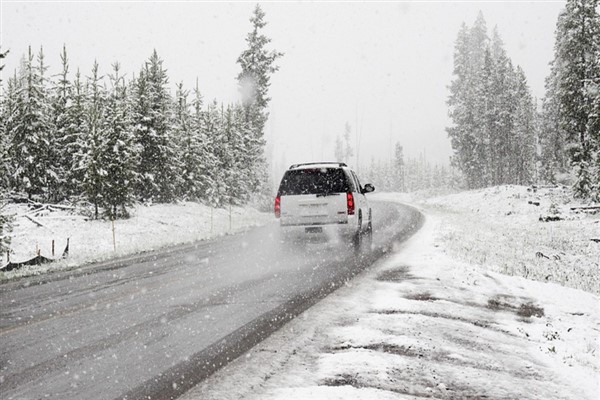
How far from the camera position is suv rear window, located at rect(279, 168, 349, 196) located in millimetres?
11891

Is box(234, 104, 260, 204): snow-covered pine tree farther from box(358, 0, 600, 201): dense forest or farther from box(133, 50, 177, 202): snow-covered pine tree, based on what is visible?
box(358, 0, 600, 201): dense forest

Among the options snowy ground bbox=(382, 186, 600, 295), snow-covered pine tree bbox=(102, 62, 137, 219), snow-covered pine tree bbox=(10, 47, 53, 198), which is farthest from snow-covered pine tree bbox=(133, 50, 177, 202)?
snowy ground bbox=(382, 186, 600, 295)

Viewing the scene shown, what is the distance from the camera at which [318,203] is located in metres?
Answer: 11.7

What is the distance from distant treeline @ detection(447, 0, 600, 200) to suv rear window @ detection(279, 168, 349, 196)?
18.5 metres

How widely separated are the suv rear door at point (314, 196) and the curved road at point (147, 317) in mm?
965

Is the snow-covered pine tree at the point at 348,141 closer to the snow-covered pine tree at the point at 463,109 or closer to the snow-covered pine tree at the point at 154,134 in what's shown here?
the snow-covered pine tree at the point at 463,109

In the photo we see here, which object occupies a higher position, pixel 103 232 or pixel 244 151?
pixel 244 151

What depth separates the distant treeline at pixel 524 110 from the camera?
1142 inches

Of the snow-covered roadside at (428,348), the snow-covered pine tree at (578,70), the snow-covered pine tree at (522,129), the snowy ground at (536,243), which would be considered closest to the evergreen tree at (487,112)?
the snow-covered pine tree at (522,129)

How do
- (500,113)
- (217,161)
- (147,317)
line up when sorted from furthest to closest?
1. (500,113)
2. (217,161)
3. (147,317)

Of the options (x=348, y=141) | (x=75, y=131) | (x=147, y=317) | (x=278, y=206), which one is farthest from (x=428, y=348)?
(x=348, y=141)

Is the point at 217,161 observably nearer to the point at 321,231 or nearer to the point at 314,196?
the point at 314,196

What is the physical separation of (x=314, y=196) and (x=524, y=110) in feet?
175

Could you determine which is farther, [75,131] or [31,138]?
[75,131]
